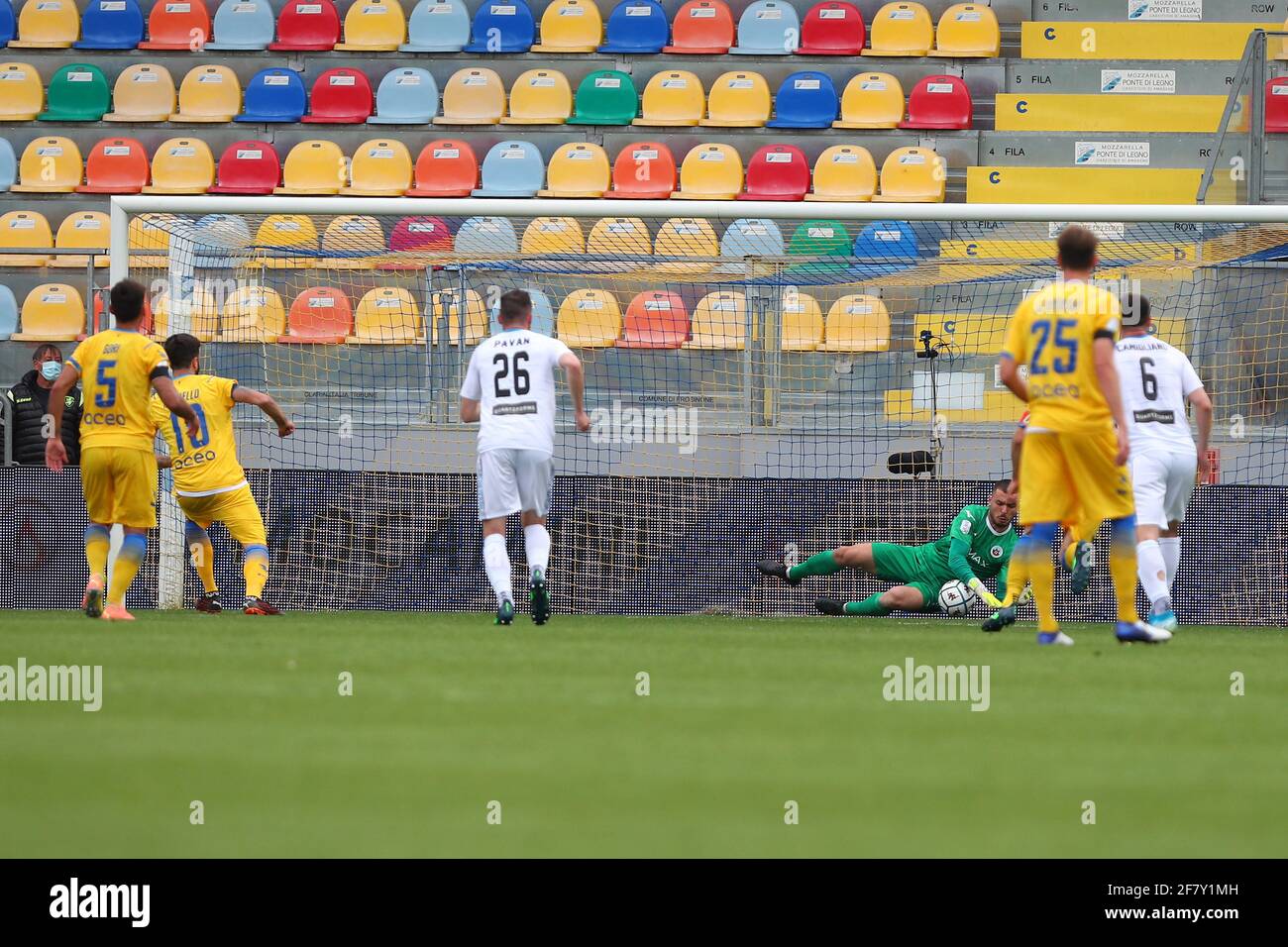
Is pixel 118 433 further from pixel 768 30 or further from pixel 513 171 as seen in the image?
pixel 768 30

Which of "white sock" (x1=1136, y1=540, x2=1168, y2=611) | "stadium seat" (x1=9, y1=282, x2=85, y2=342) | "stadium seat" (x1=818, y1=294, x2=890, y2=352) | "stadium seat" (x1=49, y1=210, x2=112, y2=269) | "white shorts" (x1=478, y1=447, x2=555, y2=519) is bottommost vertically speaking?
"white sock" (x1=1136, y1=540, x2=1168, y2=611)

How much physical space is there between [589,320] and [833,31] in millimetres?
6281

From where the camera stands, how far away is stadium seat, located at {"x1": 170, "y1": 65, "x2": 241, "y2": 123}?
18078 mm

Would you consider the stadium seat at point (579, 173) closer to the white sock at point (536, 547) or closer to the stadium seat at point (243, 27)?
the stadium seat at point (243, 27)

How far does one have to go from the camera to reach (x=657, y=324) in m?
13.4

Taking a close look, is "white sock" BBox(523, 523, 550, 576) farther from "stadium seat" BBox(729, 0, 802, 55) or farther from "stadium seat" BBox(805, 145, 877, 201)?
"stadium seat" BBox(729, 0, 802, 55)

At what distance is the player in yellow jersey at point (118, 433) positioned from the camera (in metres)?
10.2

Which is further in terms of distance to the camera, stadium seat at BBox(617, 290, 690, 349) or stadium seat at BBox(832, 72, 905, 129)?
stadium seat at BBox(832, 72, 905, 129)

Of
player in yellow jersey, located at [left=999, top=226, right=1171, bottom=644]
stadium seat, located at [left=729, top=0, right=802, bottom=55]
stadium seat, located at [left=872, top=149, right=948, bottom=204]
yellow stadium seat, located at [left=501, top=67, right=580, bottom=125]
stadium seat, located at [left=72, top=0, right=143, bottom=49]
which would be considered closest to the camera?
player in yellow jersey, located at [left=999, top=226, right=1171, bottom=644]

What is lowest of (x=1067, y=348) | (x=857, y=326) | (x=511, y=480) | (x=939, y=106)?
(x=511, y=480)

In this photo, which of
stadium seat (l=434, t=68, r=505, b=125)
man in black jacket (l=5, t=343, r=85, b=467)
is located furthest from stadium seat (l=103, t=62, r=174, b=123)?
man in black jacket (l=5, t=343, r=85, b=467)

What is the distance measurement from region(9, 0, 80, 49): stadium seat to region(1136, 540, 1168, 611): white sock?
1419cm

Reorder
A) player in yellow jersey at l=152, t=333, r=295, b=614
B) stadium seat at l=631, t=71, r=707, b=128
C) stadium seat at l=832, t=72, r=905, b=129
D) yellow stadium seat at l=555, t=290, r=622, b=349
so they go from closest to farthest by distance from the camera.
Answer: player in yellow jersey at l=152, t=333, r=295, b=614
yellow stadium seat at l=555, t=290, r=622, b=349
stadium seat at l=832, t=72, r=905, b=129
stadium seat at l=631, t=71, r=707, b=128

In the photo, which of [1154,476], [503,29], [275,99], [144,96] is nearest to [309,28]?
[275,99]
